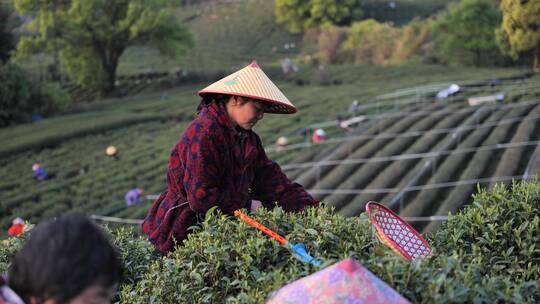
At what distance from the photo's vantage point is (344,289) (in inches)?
77.1

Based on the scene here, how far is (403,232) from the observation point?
2.95 metres

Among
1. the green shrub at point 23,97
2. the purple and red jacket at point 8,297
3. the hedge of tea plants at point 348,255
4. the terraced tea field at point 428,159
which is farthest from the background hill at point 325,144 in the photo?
the purple and red jacket at point 8,297

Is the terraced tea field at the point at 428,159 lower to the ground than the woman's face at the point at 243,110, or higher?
lower

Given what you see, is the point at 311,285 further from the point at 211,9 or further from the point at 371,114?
the point at 211,9

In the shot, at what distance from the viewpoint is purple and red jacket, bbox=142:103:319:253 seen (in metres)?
3.23

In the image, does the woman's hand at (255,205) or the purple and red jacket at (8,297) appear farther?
the woman's hand at (255,205)

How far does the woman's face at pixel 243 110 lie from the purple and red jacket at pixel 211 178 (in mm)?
42

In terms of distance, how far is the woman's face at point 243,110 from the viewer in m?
3.40

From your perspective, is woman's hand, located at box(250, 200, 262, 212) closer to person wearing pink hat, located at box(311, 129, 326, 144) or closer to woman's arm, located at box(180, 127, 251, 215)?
woman's arm, located at box(180, 127, 251, 215)

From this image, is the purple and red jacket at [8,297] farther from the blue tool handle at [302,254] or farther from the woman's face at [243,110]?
the woman's face at [243,110]

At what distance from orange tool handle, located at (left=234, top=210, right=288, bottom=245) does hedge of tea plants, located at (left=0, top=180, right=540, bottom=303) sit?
1.3 inches

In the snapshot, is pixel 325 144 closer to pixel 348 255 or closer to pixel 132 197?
pixel 132 197

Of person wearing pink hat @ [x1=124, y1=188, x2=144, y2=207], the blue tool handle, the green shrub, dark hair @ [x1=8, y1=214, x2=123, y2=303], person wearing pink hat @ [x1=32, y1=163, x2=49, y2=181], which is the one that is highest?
dark hair @ [x1=8, y1=214, x2=123, y2=303]

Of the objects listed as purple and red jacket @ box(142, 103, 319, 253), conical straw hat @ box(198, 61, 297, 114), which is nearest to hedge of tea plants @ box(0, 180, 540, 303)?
purple and red jacket @ box(142, 103, 319, 253)
